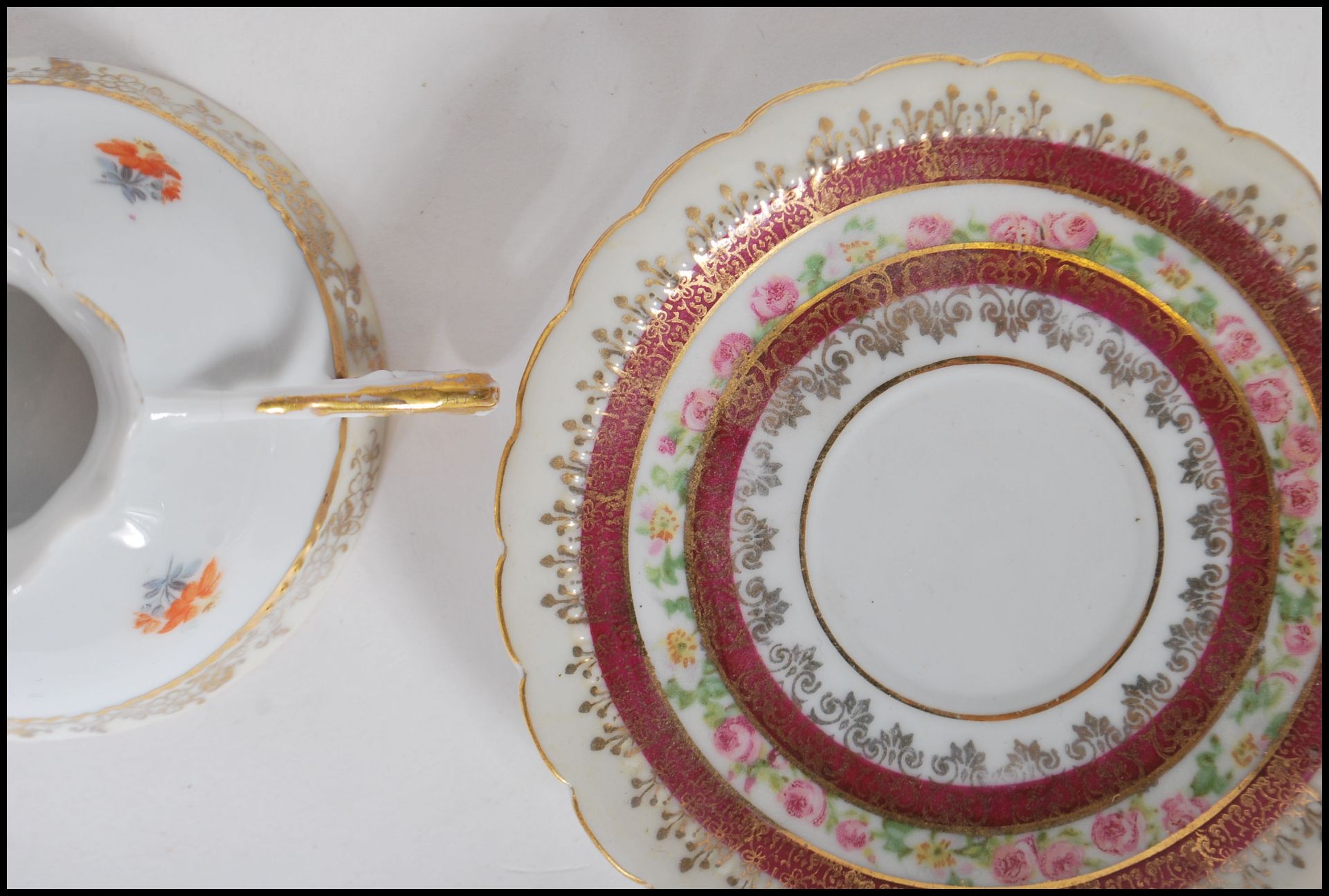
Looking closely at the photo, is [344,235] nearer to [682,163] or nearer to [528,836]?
[682,163]

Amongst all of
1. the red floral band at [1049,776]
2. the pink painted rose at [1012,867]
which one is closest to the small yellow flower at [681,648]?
the red floral band at [1049,776]

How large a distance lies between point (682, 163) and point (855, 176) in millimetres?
113

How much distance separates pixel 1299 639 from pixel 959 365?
0.94 feet

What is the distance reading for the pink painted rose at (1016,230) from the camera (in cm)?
54

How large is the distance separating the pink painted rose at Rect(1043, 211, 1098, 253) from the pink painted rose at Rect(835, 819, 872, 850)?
1.33ft

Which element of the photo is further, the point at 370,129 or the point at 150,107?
the point at 370,129

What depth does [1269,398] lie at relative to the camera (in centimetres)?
55

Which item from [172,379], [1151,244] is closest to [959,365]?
[1151,244]

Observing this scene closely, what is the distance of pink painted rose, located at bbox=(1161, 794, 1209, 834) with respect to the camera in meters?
0.56

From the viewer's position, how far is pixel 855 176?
1.73 ft

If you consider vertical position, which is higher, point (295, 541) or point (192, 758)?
point (295, 541)

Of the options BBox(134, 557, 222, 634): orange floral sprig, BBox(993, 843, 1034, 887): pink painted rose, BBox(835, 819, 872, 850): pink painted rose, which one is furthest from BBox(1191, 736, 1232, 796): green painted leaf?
BBox(134, 557, 222, 634): orange floral sprig

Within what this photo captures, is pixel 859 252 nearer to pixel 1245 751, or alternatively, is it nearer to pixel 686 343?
pixel 686 343

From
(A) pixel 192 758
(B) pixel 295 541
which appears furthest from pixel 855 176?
(A) pixel 192 758
